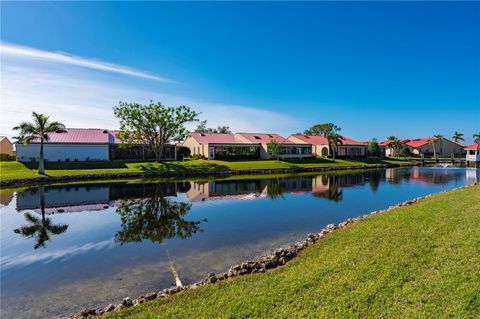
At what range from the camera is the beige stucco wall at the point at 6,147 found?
160ft

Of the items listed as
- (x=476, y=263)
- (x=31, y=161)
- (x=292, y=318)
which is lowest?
(x=292, y=318)

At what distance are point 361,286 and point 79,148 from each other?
47.7 m

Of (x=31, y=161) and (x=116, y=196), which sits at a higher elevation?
(x=31, y=161)

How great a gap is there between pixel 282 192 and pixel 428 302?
20.3 metres

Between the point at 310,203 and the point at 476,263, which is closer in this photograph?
the point at 476,263

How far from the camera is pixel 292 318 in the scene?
225 inches

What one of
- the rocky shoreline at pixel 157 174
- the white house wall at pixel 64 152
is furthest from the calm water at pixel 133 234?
the white house wall at pixel 64 152

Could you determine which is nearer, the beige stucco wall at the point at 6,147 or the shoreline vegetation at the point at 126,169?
the shoreline vegetation at the point at 126,169

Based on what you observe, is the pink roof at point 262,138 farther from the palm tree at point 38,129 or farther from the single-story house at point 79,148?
the palm tree at point 38,129

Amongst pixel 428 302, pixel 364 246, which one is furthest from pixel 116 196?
pixel 428 302

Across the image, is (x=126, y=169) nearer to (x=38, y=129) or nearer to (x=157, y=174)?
(x=157, y=174)

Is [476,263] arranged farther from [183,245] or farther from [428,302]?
[183,245]

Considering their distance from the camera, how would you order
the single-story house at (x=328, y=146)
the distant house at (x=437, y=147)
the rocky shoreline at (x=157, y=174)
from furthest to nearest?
the distant house at (x=437, y=147)
the single-story house at (x=328, y=146)
the rocky shoreline at (x=157, y=174)

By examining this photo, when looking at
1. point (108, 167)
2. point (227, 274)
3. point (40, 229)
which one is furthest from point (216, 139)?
point (227, 274)
